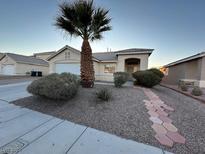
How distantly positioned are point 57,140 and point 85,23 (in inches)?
284

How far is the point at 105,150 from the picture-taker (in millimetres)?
2484

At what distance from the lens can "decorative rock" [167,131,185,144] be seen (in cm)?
291

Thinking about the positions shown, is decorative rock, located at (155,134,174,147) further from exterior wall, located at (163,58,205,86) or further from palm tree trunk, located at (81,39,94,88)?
exterior wall, located at (163,58,205,86)

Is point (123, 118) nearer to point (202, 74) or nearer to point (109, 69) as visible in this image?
point (109, 69)

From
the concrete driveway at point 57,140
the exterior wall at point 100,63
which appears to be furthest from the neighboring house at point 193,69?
the concrete driveway at point 57,140

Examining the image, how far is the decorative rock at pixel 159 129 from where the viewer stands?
10.7 ft


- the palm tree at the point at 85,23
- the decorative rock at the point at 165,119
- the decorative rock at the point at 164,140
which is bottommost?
the decorative rock at the point at 164,140

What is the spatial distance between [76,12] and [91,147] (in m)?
7.62

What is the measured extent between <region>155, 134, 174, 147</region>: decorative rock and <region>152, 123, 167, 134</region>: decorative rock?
17cm

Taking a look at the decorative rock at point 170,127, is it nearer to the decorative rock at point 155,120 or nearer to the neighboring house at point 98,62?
the decorative rock at point 155,120

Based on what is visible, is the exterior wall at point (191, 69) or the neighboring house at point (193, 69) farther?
the exterior wall at point (191, 69)

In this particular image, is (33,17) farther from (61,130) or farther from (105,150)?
(105,150)

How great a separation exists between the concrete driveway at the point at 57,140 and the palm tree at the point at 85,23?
16.0 ft

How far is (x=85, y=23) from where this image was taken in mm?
7727
